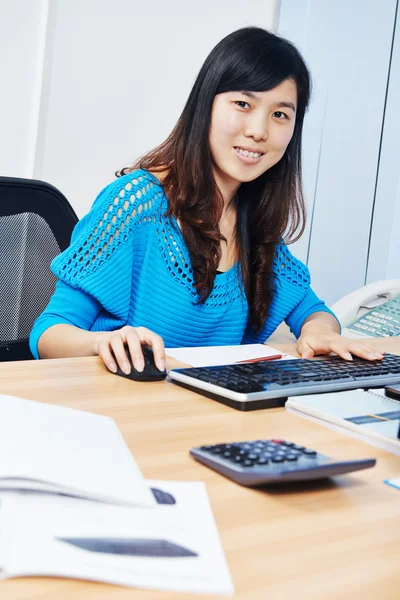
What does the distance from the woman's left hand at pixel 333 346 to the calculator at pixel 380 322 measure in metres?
0.59

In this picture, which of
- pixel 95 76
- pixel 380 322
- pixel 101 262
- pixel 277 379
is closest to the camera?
pixel 277 379

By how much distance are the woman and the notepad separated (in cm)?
27

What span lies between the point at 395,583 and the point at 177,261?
3.27 feet

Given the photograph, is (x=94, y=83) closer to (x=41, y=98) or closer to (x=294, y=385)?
(x=41, y=98)

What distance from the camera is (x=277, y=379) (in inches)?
40.8

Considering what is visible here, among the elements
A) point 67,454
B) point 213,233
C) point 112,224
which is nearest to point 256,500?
point 67,454

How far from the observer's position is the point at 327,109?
2.83 metres

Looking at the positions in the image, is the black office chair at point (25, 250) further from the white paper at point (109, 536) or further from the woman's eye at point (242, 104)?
the white paper at point (109, 536)

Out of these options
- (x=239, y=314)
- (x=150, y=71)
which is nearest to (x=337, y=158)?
(x=150, y=71)

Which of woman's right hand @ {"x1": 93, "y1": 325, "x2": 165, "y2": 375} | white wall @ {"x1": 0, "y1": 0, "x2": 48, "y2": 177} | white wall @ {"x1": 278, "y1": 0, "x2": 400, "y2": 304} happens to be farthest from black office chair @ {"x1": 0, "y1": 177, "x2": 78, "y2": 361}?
white wall @ {"x1": 278, "y1": 0, "x2": 400, "y2": 304}

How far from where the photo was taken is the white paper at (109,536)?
48 cm

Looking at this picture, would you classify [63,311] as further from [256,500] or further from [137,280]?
[256,500]

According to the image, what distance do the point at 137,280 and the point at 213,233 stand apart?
19 cm

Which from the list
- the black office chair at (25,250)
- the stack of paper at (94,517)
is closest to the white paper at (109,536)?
the stack of paper at (94,517)
